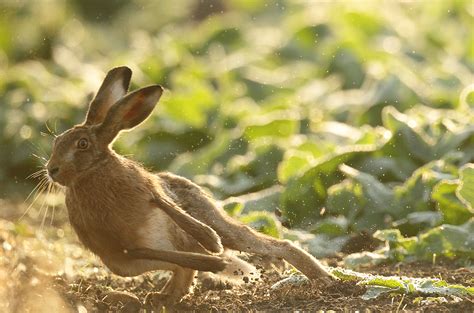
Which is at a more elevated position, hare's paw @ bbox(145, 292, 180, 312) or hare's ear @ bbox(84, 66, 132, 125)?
hare's ear @ bbox(84, 66, 132, 125)

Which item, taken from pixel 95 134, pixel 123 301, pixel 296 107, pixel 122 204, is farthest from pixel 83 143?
pixel 296 107

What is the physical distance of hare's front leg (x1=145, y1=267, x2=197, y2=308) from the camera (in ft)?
21.6

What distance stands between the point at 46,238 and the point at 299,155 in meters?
2.00

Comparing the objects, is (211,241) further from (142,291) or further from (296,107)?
(296,107)

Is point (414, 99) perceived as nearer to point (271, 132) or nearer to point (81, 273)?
point (271, 132)

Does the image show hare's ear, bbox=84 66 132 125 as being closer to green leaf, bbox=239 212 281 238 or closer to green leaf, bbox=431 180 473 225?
green leaf, bbox=239 212 281 238

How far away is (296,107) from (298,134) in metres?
0.47

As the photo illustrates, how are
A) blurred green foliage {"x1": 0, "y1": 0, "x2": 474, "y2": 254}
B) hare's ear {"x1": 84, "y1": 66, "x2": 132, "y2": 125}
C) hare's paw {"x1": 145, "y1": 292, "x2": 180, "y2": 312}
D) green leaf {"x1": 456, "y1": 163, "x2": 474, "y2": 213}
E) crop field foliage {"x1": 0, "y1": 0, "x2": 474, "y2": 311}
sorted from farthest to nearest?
blurred green foliage {"x1": 0, "y1": 0, "x2": 474, "y2": 254}, crop field foliage {"x1": 0, "y1": 0, "x2": 474, "y2": 311}, green leaf {"x1": 456, "y1": 163, "x2": 474, "y2": 213}, hare's paw {"x1": 145, "y1": 292, "x2": 180, "y2": 312}, hare's ear {"x1": 84, "y1": 66, "x2": 132, "y2": 125}

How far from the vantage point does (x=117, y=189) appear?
240 inches

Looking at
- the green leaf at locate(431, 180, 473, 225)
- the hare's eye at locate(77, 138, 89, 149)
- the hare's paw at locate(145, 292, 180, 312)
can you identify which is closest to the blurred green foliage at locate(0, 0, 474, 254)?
the green leaf at locate(431, 180, 473, 225)

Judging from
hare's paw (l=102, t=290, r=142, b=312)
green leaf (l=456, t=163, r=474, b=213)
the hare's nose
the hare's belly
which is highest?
the hare's nose

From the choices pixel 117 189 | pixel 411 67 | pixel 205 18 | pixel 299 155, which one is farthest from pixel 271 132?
pixel 205 18

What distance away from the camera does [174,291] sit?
21.6ft

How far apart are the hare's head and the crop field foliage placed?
0.87 metres
